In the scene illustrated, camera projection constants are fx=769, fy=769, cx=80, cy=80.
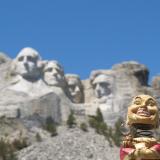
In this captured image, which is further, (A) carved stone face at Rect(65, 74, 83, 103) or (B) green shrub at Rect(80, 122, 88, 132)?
(A) carved stone face at Rect(65, 74, 83, 103)

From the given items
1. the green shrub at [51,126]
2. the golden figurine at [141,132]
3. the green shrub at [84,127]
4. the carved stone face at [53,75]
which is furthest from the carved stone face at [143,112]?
the carved stone face at [53,75]

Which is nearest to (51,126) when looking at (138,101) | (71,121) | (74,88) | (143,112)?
(71,121)

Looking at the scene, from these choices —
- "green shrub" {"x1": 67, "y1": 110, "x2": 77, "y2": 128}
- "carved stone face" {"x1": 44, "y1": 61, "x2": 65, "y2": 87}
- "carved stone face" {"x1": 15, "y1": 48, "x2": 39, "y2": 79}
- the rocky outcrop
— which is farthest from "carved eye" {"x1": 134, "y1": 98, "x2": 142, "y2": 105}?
"carved stone face" {"x1": 44, "y1": 61, "x2": 65, "y2": 87}

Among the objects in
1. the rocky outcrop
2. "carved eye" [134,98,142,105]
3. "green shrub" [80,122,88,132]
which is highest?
"green shrub" [80,122,88,132]

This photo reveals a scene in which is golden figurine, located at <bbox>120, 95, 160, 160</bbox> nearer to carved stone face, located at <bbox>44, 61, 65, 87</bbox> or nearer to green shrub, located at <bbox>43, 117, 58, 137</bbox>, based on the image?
green shrub, located at <bbox>43, 117, 58, 137</bbox>

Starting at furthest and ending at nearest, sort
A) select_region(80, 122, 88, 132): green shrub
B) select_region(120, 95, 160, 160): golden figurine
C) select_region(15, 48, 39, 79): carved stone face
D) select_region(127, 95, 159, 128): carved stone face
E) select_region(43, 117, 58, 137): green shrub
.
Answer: select_region(15, 48, 39, 79): carved stone face, select_region(80, 122, 88, 132): green shrub, select_region(43, 117, 58, 137): green shrub, select_region(127, 95, 159, 128): carved stone face, select_region(120, 95, 160, 160): golden figurine

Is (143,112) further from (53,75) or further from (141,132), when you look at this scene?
(53,75)

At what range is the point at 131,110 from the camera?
10586 mm

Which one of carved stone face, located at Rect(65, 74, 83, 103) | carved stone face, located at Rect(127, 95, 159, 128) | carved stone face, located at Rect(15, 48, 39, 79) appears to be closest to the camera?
carved stone face, located at Rect(127, 95, 159, 128)

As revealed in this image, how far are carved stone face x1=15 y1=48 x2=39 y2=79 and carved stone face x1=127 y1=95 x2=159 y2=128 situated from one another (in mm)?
25787

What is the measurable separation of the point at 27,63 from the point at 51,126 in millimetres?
3309

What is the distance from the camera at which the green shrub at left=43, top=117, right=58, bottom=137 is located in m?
34.9

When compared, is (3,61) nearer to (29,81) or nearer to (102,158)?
(29,81)

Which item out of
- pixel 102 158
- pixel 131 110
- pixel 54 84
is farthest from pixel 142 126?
pixel 54 84
